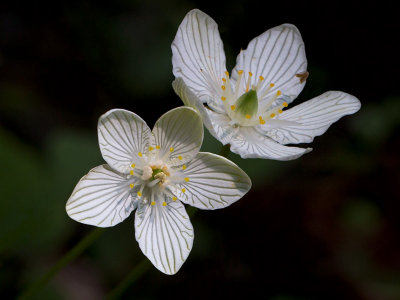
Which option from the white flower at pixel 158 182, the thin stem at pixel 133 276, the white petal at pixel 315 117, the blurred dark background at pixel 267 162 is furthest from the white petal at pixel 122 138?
the blurred dark background at pixel 267 162

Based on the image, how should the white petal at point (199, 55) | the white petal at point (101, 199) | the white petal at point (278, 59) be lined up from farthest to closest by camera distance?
the white petal at point (278, 59) < the white petal at point (199, 55) < the white petal at point (101, 199)

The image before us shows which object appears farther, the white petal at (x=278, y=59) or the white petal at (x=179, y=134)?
the white petal at (x=278, y=59)

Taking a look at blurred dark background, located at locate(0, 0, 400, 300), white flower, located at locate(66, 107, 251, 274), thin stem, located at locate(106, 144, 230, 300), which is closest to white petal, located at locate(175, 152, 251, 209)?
white flower, located at locate(66, 107, 251, 274)

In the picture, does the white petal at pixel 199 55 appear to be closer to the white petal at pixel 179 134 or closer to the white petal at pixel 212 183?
the white petal at pixel 179 134

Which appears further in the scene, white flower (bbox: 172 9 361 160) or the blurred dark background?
the blurred dark background

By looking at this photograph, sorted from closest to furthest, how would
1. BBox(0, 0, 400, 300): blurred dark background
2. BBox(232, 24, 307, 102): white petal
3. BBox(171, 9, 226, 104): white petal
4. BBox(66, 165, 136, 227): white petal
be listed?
BBox(66, 165, 136, 227): white petal
BBox(171, 9, 226, 104): white petal
BBox(232, 24, 307, 102): white petal
BBox(0, 0, 400, 300): blurred dark background

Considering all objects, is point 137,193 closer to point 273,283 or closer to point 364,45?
point 273,283

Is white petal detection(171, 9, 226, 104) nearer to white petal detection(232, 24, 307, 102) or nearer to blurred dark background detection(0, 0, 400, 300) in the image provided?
white petal detection(232, 24, 307, 102)

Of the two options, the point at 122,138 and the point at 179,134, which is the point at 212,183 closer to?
the point at 179,134
